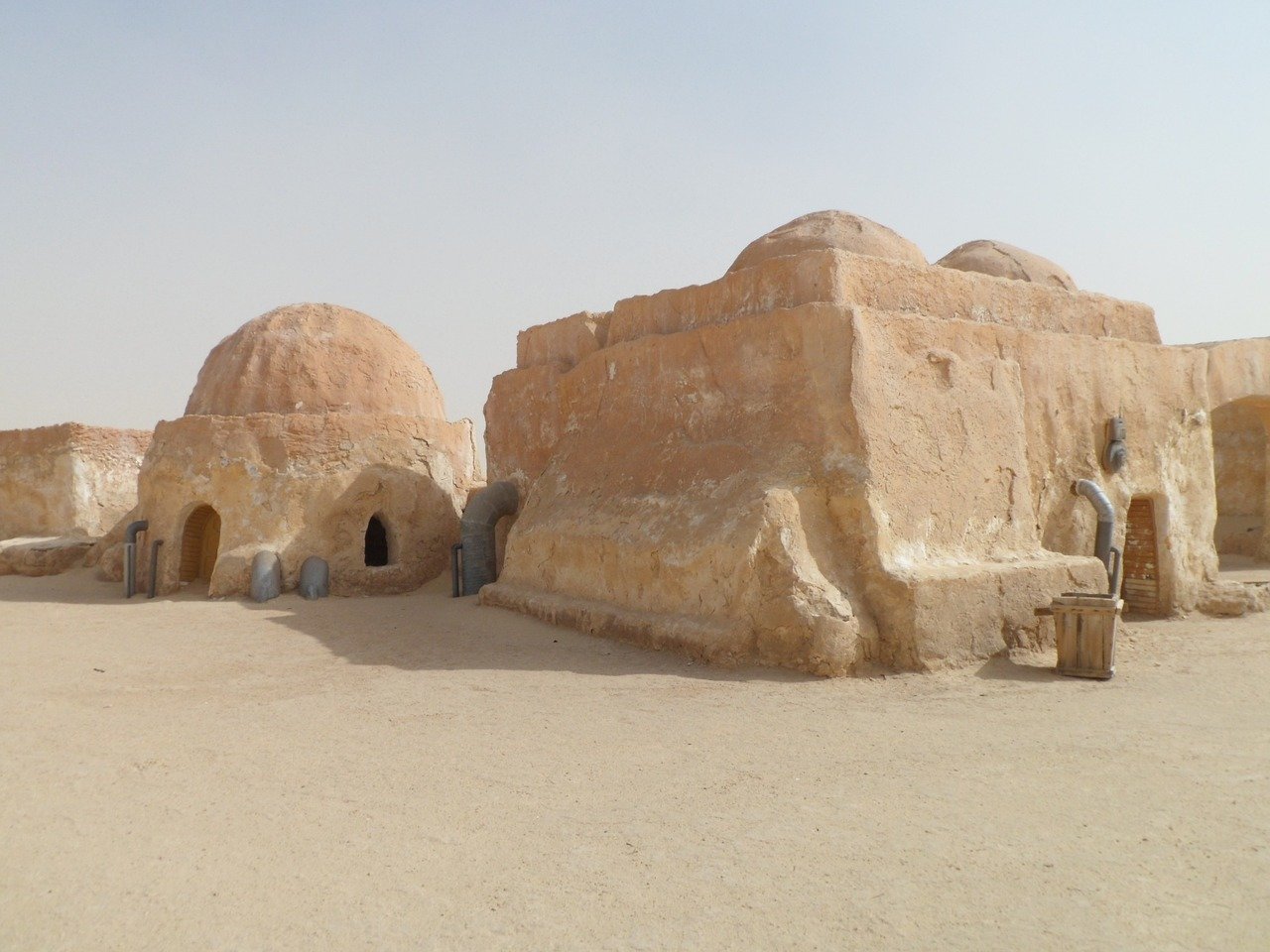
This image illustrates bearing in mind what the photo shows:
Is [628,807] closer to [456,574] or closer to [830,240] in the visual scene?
[830,240]

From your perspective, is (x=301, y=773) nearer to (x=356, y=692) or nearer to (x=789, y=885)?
(x=356, y=692)

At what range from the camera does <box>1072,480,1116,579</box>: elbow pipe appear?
7707 mm

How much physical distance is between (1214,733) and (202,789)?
4712mm

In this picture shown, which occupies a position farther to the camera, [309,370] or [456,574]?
[309,370]

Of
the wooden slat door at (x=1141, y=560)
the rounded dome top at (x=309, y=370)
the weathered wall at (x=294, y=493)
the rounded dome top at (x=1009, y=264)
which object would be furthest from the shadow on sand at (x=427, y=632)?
the rounded dome top at (x=1009, y=264)

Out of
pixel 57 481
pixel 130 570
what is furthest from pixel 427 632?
pixel 57 481

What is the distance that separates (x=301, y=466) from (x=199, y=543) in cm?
206

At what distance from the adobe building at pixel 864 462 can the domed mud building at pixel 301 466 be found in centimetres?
248

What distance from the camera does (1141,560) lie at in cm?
859

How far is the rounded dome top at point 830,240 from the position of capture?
7883 millimetres

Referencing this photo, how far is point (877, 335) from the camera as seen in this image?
21.7ft

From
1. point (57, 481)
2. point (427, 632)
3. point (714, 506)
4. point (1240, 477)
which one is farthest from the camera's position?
point (57, 481)

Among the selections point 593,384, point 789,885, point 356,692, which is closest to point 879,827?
point 789,885

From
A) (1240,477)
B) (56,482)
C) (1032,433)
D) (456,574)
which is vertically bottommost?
(456,574)
